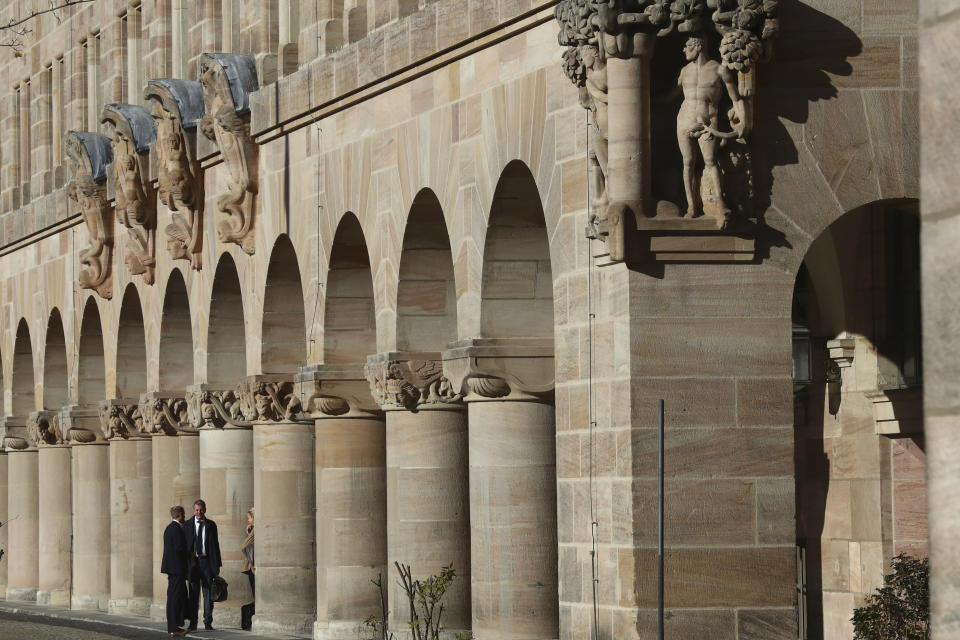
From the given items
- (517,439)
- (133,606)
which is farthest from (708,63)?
(133,606)

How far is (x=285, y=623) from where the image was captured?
24391 millimetres

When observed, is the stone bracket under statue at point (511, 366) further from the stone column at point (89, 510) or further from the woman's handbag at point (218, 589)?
the stone column at point (89, 510)

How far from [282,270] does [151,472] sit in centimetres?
806

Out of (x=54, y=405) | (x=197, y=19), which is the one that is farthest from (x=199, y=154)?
(x=54, y=405)

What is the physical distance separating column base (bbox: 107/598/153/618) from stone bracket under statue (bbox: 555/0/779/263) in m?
17.5

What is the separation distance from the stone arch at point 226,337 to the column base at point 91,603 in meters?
6.85

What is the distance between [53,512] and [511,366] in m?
18.8

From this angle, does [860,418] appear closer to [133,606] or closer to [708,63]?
[708,63]

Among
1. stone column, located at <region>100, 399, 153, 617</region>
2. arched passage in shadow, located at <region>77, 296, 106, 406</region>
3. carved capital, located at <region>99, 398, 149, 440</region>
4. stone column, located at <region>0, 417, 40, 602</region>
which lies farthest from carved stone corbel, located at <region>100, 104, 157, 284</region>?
stone column, located at <region>0, 417, 40, 602</region>

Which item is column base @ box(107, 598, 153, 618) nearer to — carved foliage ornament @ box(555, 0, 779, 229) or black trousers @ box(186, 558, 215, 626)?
black trousers @ box(186, 558, 215, 626)

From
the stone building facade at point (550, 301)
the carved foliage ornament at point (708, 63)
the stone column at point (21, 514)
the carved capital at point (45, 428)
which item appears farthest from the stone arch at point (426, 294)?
the stone column at point (21, 514)

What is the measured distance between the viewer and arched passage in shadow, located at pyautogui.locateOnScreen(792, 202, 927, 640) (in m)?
17.7

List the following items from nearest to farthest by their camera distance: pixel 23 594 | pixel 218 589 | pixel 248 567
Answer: pixel 218 589, pixel 248 567, pixel 23 594

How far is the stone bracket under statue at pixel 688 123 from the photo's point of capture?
14.7 metres
